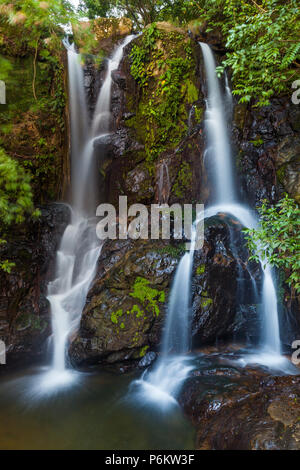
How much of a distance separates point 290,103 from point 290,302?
5.10 meters

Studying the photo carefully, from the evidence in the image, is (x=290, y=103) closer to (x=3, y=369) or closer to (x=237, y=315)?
(x=237, y=315)

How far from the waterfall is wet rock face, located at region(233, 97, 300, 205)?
4101mm

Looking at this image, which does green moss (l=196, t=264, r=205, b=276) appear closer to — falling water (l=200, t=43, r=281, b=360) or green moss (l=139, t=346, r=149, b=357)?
falling water (l=200, t=43, r=281, b=360)

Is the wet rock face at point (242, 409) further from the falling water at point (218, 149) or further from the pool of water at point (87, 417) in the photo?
the falling water at point (218, 149)

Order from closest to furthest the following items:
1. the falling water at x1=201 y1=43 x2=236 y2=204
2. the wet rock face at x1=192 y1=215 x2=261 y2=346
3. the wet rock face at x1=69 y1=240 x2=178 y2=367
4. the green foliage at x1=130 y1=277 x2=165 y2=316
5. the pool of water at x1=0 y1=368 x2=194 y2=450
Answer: the pool of water at x1=0 y1=368 x2=194 y2=450
the wet rock face at x1=69 y1=240 x2=178 y2=367
the green foliage at x1=130 y1=277 x2=165 y2=316
the wet rock face at x1=192 y1=215 x2=261 y2=346
the falling water at x1=201 y1=43 x2=236 y2=204

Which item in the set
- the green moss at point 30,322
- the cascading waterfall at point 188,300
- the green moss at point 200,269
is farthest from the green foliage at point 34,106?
the green moss at point 200,269

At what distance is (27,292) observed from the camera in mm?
5898

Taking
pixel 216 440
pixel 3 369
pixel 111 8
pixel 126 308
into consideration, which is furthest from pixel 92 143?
pixel 111 8

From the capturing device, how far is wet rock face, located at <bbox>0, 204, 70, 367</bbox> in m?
5.49

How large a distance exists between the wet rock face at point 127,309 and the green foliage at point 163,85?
340 cm

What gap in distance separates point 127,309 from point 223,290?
1.93 meters

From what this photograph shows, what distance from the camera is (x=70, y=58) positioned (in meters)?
8.98

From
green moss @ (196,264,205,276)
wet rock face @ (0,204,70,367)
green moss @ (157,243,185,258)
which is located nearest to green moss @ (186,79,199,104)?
green moss @ (157,243,185,258)

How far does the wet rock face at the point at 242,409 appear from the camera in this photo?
2838 millimetres
